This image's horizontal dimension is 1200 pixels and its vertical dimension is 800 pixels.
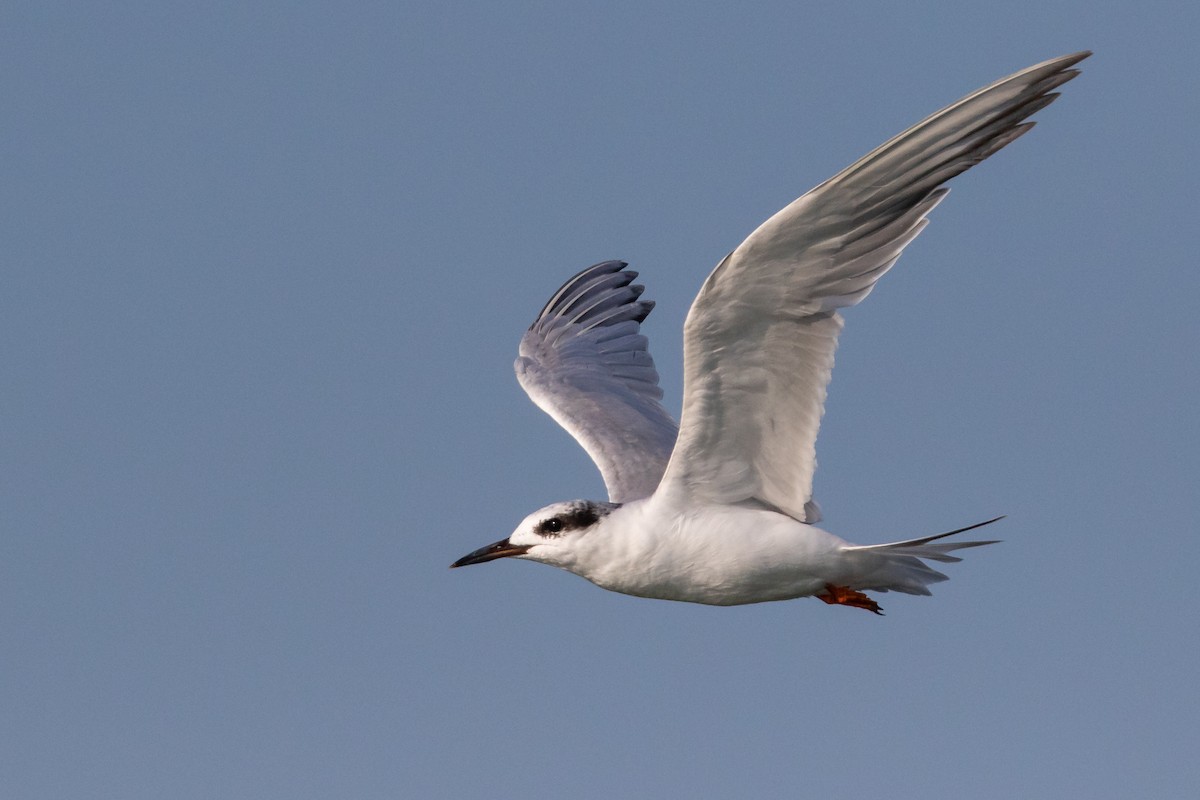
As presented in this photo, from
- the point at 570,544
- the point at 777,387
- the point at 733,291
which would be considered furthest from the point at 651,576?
the point at 733,291

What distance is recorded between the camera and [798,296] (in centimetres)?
1141

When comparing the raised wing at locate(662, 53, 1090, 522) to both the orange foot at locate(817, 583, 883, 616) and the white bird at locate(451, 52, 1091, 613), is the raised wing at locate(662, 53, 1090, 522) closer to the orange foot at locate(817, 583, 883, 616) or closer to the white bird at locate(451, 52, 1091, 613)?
the white bird at locate(451, 52, 1091, 613)

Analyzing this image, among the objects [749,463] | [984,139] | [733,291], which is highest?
[984,139]

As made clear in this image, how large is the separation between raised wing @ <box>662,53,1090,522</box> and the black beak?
4.63ft

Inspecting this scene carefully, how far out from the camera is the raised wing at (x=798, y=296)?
10602 mm

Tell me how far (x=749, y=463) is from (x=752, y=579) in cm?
89

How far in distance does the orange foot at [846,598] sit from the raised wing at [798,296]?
0.63 metres

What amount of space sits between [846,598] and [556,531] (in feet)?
7.61

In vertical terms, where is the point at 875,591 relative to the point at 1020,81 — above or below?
below

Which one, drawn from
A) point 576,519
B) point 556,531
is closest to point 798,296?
point 576,519

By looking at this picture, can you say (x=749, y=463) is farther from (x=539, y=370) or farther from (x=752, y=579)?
(x=539, y=370)

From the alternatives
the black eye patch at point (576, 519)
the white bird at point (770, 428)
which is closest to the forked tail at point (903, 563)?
the white bird at point (770, 428)

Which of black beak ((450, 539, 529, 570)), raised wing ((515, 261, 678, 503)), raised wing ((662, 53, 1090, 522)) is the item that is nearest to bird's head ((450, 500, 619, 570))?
black beak ((450, 539, 529, 570))

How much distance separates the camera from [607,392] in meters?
16.5
